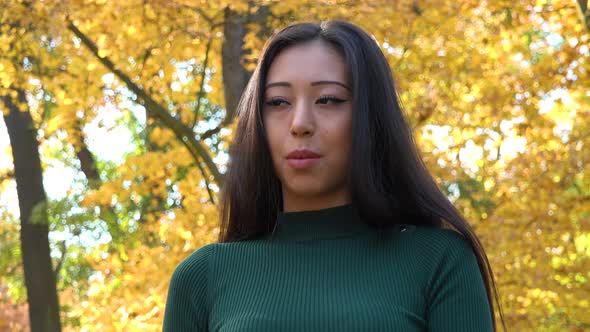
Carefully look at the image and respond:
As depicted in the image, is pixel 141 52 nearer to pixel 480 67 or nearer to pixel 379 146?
pixel 480 67

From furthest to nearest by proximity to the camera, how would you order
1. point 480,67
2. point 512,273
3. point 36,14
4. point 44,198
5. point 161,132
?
point 44,198
point 161,132
point 480,67
point 36,14
point 512,273

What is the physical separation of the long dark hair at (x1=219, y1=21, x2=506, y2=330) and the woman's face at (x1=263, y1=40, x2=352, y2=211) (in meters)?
0.03

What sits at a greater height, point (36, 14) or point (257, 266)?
point (36, 14)

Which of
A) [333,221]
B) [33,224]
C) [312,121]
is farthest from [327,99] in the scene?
[33,224]

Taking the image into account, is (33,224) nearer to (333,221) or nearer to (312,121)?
(333,221)

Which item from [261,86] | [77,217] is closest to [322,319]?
[261,86]

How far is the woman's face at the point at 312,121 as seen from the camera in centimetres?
218

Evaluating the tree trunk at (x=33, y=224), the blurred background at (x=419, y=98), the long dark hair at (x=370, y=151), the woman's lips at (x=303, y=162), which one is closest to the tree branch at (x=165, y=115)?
the blurred background at (x=419, y=98)

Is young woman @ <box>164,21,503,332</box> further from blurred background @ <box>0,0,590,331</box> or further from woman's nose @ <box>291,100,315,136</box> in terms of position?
blurred background @ <box>0,0,590,331</box>

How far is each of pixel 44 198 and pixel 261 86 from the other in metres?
9.21

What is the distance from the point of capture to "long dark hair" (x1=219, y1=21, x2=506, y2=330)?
7.15ft

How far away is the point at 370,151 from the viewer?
2162 millimetres

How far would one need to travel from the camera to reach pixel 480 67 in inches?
285

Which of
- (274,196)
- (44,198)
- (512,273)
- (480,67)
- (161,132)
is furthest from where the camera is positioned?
(44,198)
